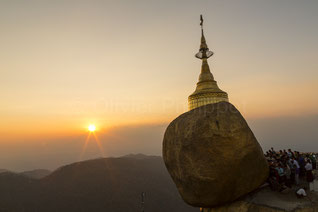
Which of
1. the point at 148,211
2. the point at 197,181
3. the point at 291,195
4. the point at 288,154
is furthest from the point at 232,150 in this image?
the point at 148,211

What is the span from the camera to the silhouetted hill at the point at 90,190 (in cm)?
5475

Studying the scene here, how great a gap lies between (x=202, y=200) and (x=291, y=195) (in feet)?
12.7

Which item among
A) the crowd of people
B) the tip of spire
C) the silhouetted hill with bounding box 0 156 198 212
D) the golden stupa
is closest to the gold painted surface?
the golden stupa

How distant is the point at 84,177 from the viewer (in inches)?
2771

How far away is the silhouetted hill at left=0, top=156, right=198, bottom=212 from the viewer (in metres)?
54.8

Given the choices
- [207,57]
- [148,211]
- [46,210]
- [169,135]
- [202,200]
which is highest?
[207,57]

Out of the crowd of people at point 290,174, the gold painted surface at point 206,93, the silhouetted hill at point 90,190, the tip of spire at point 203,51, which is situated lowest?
the silhouetted hill at point 90,190

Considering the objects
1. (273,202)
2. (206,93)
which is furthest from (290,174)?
(206,93)

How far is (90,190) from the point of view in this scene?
2456 inches

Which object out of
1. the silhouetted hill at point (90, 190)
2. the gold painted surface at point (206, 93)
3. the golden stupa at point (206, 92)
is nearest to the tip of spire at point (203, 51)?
the golden stupa at point (206, 92)

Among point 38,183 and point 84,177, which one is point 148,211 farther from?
point 38,183

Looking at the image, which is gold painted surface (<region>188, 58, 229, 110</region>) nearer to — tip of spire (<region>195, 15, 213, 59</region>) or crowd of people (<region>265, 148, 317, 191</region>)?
Result: tip of spire (<region>195, 15, 213, 59</region>)

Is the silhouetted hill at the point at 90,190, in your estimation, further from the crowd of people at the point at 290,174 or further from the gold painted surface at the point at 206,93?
the crowd of people at the point at 290,174

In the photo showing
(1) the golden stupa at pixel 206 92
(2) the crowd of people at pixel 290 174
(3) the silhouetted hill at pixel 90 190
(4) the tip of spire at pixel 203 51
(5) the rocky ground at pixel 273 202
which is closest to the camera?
(5) the rocky ground at pixel 273 202
